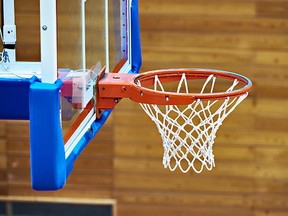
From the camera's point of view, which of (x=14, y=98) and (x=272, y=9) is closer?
(x=14, y=98)

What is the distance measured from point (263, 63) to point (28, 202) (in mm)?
2346

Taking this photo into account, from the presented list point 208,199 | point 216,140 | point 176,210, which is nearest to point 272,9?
point 216,140

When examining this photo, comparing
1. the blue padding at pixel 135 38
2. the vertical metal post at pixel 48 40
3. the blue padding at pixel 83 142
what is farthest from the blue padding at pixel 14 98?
the blue padding at pixel 135 38

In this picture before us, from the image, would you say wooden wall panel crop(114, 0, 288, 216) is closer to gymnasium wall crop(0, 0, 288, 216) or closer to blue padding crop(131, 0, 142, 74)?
gymnasium wall crop(0, 0, 288, 216)

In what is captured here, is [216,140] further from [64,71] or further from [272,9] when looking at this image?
[64,71]

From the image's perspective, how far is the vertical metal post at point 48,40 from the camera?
3.10 metres

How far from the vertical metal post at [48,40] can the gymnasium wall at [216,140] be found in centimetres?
330

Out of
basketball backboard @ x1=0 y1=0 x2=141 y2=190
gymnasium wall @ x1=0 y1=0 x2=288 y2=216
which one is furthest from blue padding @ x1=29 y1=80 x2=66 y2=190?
gymnasium wall @ x1=0 y1=0 x2=288 y2=216

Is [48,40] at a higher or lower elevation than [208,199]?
higher

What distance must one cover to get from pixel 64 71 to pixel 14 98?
364mm

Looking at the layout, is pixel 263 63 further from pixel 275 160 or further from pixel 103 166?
pixel 103 166

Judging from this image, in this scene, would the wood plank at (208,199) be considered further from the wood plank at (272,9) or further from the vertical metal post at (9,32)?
the vertical metal post at (9,32)

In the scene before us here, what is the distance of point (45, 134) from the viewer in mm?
3127

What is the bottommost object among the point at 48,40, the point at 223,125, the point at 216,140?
the point at 216,140
